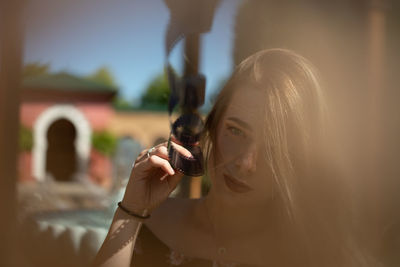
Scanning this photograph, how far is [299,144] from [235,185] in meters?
0.13

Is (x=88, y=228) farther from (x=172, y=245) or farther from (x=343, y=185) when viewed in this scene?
(x=343, y=185)

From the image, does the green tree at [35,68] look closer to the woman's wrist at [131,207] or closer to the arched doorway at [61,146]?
the woman's wrist at [131,207]

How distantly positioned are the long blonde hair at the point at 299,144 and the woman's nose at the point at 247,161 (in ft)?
0.10

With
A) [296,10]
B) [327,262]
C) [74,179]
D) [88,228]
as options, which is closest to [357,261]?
[327,262]

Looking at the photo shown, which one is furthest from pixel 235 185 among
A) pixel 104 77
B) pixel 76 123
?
pixel 104 77

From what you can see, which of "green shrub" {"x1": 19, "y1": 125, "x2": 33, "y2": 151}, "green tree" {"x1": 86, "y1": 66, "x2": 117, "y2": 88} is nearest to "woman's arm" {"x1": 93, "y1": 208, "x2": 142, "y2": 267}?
"green shrub" {"x1": 19, "y1": 125, "x2": 33, "y2": 151}

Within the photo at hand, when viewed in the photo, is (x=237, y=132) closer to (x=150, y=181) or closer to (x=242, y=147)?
(x=242, y=147)

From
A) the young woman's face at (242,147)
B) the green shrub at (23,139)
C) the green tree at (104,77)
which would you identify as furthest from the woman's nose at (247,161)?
the green tree at (104,77)

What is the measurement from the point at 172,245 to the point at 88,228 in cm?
36

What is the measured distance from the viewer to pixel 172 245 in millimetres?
681

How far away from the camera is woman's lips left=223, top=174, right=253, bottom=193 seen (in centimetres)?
60

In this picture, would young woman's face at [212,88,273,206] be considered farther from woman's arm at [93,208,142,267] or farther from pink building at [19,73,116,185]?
pink building at [19,73,116,185]

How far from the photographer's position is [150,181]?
0.57 m

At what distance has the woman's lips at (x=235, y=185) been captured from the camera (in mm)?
595
